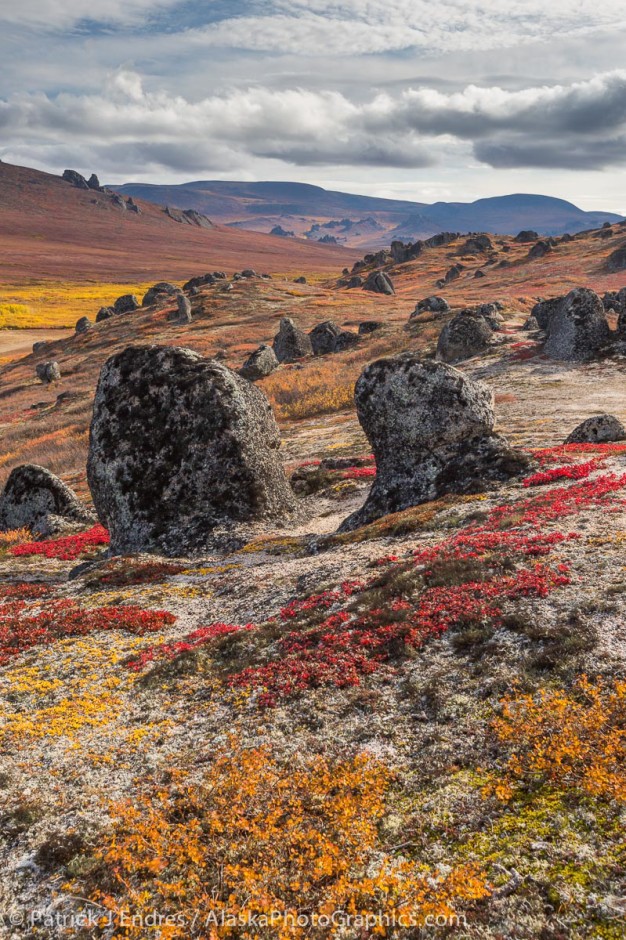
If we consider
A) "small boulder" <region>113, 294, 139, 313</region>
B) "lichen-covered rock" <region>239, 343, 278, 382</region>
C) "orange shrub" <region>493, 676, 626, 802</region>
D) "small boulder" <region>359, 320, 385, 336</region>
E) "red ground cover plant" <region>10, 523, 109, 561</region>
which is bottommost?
"red ground cover plant" <region>10, 523, 109, 561</region>

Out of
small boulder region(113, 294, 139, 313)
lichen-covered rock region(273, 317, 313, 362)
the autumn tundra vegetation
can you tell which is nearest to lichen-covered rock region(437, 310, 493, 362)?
lichen-covered rock region(273, 317, 313, 362)

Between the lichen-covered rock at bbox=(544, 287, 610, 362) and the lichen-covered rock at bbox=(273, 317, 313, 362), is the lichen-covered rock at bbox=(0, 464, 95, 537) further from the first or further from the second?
the lichen-covered rock at bbox=(273, 317, 313, 362)

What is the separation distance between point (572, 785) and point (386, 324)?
83.9 m

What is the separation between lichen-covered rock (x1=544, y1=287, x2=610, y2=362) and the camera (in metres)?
52.6

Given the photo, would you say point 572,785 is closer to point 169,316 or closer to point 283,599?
point 283,599

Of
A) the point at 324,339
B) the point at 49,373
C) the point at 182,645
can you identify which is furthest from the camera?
the point at 49,373

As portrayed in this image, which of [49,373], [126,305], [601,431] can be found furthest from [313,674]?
[126,305]

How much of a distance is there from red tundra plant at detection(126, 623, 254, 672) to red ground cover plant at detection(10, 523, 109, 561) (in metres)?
13.1

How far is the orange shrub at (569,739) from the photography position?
7.05 m

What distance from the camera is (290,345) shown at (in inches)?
3147

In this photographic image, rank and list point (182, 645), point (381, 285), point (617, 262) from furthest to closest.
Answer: point (381, 285) < point (617, 262) < point (182, 645)

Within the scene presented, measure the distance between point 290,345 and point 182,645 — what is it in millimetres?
70179

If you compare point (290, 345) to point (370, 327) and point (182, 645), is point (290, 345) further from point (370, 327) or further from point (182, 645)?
point (182, 645)

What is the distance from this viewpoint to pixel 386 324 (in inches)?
3381
